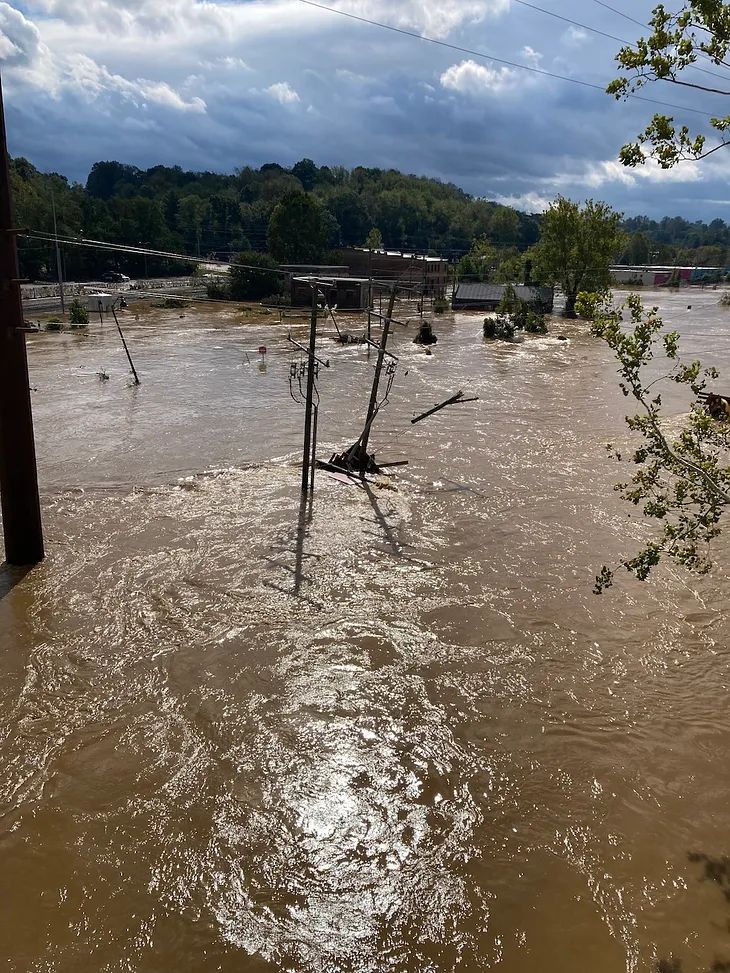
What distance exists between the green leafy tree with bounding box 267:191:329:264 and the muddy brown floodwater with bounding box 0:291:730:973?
218 feet

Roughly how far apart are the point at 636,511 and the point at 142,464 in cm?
1331

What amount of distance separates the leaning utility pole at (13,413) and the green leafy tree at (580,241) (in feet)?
195

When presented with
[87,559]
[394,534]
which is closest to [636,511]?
[394,534]

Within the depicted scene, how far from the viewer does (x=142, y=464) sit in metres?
19.8

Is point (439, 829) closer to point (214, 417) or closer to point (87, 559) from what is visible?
point (87, 559)

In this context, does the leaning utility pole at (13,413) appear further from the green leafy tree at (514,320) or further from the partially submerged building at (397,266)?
the partially submerged building at (397,266)

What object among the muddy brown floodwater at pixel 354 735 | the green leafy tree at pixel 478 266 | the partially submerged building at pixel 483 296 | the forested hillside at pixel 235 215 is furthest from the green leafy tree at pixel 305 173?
the muddy brown floodwater at pixel 354 735

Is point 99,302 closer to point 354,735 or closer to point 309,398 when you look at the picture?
point 309,398

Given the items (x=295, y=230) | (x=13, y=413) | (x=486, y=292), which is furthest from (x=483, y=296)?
(x=13, y=413)

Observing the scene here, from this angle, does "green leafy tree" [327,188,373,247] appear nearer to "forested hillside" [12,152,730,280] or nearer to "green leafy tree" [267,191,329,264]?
"forested hillside" [12,152,730,280]

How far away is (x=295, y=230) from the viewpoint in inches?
3100

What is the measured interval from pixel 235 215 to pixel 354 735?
113m

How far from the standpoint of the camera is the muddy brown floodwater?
623 centimetres

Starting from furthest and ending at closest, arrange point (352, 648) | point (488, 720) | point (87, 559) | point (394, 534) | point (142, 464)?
point (142, 464) < point (394, 534) < point (87, 559) < point (352, 648) < point (488, 720)
